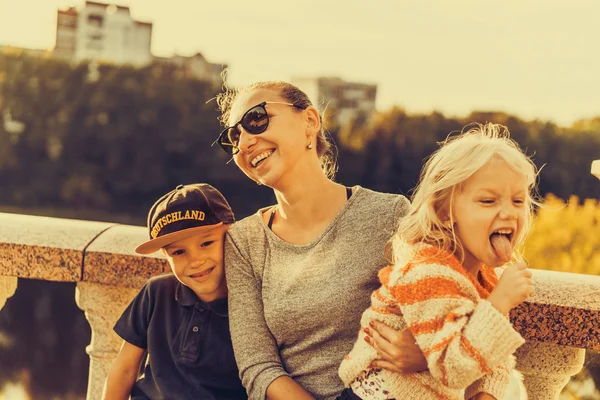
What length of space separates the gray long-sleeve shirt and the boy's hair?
0.76 ft

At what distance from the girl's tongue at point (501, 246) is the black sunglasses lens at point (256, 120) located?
89cm

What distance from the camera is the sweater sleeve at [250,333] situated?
2.79 metres

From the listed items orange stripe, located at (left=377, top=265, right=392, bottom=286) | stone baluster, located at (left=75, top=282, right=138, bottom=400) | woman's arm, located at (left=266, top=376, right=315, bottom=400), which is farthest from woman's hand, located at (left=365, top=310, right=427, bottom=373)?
stone baluster, located at (left=75, top=282, right=138, bottom=400)

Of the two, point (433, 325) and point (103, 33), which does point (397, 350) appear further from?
point (103, 33)

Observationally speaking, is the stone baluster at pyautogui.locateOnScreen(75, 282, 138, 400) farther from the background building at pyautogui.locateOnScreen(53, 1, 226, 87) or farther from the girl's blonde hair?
the background building at pyautogui.locateOnScreen(53, 1, 226, 87)

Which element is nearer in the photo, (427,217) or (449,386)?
(449,386)

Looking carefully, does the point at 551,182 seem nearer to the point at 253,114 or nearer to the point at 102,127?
the point at 102,127

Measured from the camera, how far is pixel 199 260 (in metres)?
2.96

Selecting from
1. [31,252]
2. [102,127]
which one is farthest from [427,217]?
[102,127]

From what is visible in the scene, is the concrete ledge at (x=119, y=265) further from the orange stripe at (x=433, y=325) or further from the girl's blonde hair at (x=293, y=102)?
the orange stripe at (x=433, y=325)

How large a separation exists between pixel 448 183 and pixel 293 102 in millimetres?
739

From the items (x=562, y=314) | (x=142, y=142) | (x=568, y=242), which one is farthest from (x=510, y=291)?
(x=142, y=142)

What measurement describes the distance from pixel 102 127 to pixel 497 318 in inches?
1638

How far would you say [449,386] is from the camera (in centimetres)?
231
